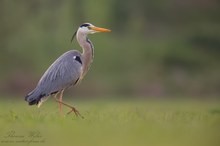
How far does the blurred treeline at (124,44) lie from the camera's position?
19.2 metres

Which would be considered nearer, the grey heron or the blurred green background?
the grey heron

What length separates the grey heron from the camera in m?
9.01

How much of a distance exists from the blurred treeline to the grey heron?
8767 mm

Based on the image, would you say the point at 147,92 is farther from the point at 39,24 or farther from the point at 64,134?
the point at 64,134

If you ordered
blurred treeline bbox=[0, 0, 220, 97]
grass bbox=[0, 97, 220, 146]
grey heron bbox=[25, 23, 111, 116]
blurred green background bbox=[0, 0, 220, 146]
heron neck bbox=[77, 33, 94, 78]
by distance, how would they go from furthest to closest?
blurred treeline bbox=[0, 0, 220, 97] < blurred green background bbox=[0, 0, 220, 146] < heron neck bbox=[77, 33, 94, 78] < grey heron bbox=[25, 23, 111, 116] < grass bbox=[0, 97, 220, 146]

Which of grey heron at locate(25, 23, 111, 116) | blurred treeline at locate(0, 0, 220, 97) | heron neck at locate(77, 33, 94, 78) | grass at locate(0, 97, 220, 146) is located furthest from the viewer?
blurred treeline at locate(0, 0, 220, 97)

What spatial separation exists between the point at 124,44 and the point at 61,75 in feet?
40.1

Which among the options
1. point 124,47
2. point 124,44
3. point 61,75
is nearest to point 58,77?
point 61,75

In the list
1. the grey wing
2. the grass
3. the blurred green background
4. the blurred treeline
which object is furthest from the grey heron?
the blurred treeline

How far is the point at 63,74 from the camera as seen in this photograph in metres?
9.21

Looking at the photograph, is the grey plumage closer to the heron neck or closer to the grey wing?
the grey wing

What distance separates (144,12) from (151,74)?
2.35 metres

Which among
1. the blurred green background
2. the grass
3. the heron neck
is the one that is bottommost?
the blurred green background

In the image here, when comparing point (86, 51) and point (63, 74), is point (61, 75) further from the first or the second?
point (86, 51)
